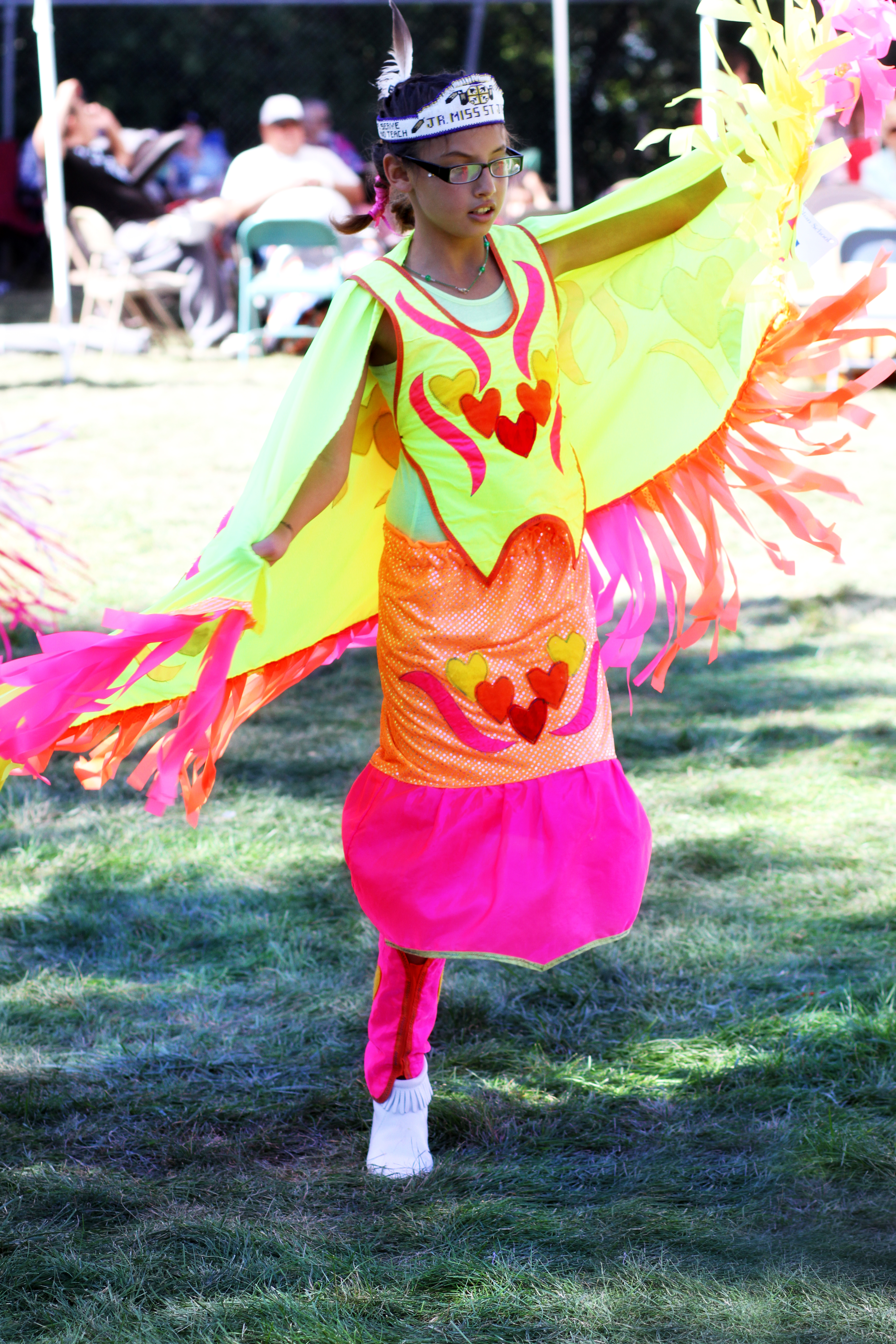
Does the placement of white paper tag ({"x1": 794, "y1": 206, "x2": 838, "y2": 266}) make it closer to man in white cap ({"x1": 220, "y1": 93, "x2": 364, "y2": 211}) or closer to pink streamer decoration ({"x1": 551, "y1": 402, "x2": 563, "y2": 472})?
pink streamer decoration ({"x1": 551, "y1": 402, "x2": 563, "y2": 472})

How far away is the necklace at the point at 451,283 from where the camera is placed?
198 centimetres

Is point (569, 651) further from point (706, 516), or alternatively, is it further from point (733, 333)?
point (733, 333)

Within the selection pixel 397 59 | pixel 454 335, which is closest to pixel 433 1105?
pixel 454 335

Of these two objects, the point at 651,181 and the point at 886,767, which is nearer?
the point at 651,181

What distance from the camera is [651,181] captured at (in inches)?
86.8

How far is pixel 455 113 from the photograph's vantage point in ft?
6.28

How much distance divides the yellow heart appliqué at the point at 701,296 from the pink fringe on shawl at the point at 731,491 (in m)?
0.09

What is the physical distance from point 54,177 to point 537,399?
24.2 ft

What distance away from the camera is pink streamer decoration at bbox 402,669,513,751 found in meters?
1.98

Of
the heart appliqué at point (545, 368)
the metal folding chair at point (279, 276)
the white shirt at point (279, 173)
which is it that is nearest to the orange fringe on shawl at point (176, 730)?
the heart appliqué at point (545, 368)

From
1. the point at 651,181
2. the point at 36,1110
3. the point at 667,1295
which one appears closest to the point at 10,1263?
the point at 36,1110

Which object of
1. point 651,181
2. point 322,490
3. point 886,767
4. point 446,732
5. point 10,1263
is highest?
point 651,181

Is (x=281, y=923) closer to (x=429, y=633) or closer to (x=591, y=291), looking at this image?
(x=429, y=633)

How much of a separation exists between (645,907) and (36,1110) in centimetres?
124
